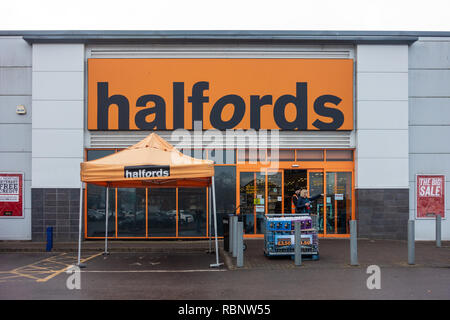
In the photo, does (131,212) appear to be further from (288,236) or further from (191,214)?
(288,236)

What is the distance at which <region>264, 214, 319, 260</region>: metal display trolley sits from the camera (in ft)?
37.5

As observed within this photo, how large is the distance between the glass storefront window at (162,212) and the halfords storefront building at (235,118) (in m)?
0.05

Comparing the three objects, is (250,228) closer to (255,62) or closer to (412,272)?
(255,62)

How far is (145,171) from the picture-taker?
10.4 metres

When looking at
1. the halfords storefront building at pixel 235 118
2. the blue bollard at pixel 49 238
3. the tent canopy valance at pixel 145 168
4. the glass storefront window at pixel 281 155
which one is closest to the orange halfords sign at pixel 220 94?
the halfords storefront building at pixel 235 118

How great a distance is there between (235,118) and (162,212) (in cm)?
434

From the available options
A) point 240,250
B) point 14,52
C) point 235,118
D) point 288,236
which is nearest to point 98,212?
point 235,118

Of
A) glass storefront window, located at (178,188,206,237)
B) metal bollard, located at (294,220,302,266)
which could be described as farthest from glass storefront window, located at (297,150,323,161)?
metal bollard, located at (294,220,302,266)

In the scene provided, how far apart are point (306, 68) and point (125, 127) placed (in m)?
6.99

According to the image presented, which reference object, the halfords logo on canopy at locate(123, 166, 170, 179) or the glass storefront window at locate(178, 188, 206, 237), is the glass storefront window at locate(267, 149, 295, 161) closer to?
the glass storefront window at locate(178, 188, 206, 237)

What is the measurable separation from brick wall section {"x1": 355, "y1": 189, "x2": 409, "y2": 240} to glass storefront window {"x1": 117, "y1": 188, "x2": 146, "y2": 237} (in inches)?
309

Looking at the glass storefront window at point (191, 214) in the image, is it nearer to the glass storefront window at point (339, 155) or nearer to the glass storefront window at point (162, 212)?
the glass storefront window at point (162, 212)

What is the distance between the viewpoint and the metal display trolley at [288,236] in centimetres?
1143

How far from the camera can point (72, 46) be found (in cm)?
1596
